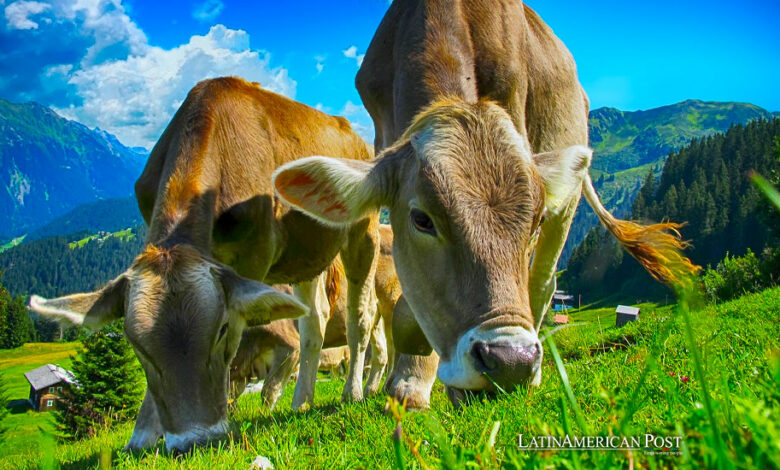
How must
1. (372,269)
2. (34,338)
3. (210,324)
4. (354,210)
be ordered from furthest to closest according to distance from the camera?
(34,338) < (372,269) < (354,210) < (210,324)

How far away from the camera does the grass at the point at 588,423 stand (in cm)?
111

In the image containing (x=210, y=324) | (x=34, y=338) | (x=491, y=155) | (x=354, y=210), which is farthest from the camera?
(x=34, y=338)

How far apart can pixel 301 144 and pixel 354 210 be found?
2.65m

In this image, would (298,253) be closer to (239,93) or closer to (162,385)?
(239,93)

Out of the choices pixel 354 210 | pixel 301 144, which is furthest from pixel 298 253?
pixel 354 210

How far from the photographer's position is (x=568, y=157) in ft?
14.5

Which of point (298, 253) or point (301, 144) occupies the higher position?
point (301, 144)

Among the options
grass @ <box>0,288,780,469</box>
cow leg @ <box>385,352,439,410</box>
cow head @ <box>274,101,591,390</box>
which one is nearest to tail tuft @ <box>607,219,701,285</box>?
grass @ <box>0,288,780,469</box>

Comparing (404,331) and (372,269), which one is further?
(372,269)

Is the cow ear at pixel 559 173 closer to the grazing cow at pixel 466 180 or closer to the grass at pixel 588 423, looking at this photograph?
the grazing cow at pixel 466 180

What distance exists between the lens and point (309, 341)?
8461 millimetres

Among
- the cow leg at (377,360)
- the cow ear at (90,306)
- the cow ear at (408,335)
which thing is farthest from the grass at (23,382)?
the cow ear at (408,335)

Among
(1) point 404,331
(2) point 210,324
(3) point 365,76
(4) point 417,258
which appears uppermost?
(3) point 365,76

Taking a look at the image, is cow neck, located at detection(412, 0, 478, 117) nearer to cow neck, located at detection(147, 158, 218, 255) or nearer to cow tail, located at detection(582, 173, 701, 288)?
cow neck, located at detection(147, 158, 218, 255)
